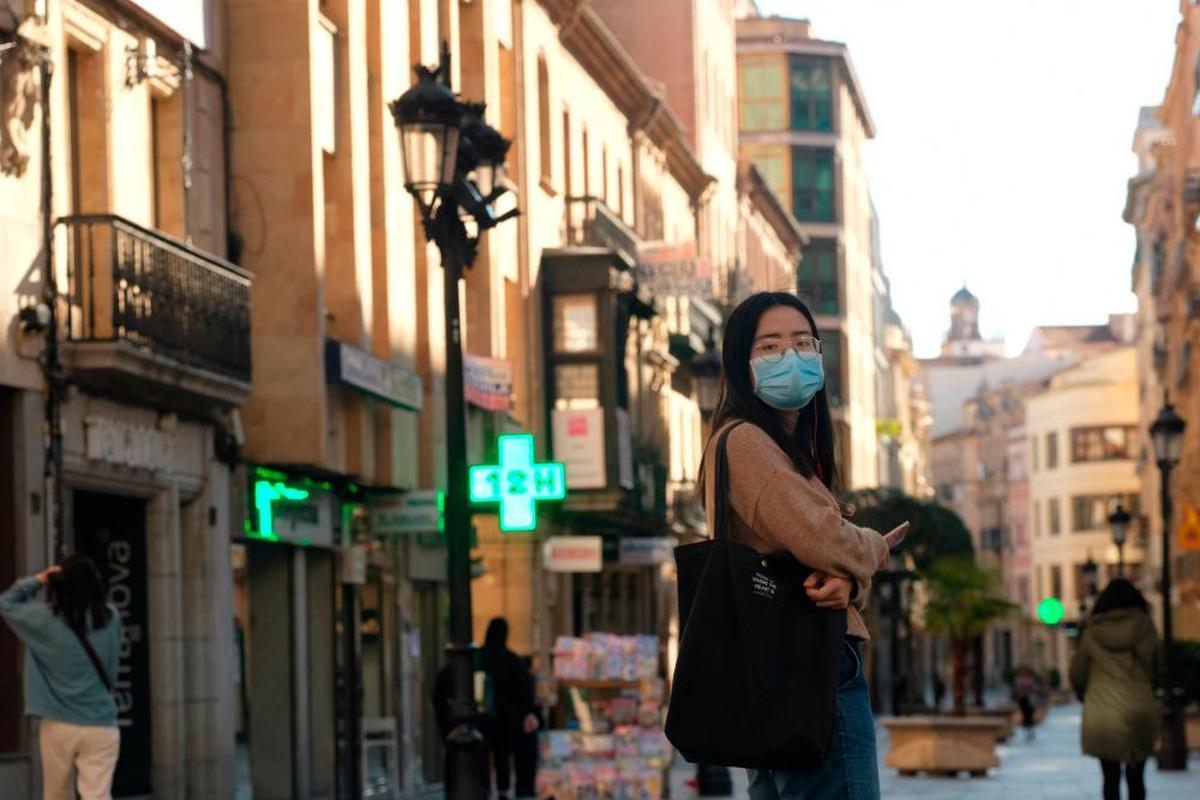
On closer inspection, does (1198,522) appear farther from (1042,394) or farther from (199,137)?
(1042,394)

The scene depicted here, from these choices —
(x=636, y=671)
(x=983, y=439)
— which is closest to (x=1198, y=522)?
(x=636, y=671)

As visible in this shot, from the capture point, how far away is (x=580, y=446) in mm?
40000

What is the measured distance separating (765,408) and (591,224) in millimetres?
36344

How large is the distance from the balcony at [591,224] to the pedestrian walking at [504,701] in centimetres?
1689

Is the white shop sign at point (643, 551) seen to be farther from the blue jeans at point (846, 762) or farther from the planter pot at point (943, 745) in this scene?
the blue jeans at point (846, 762)

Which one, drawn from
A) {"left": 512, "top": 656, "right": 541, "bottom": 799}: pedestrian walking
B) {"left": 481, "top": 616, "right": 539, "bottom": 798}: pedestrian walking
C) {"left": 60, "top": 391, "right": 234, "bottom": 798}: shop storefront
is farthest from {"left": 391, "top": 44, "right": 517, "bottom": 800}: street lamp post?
{"left": 512, "top": 656, "right": 541, "bottom": 799}: pedestrian walking

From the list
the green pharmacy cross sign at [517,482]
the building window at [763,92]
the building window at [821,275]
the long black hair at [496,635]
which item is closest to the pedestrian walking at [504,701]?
the long black hair at [496,635]

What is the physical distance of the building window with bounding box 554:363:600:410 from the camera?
40.5 metres

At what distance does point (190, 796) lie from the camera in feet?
73.3

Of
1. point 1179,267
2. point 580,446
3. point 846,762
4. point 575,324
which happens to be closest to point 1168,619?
point 580,446

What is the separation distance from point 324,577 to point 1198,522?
24563 millimetres

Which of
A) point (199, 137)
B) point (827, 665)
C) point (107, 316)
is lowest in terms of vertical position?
point (827, 665)

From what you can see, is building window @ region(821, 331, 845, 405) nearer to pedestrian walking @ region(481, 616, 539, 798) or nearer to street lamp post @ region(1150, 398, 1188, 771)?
street lamp post @ region(1150, 398, 1188, 771)

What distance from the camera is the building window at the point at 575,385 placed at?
40.5 metres
